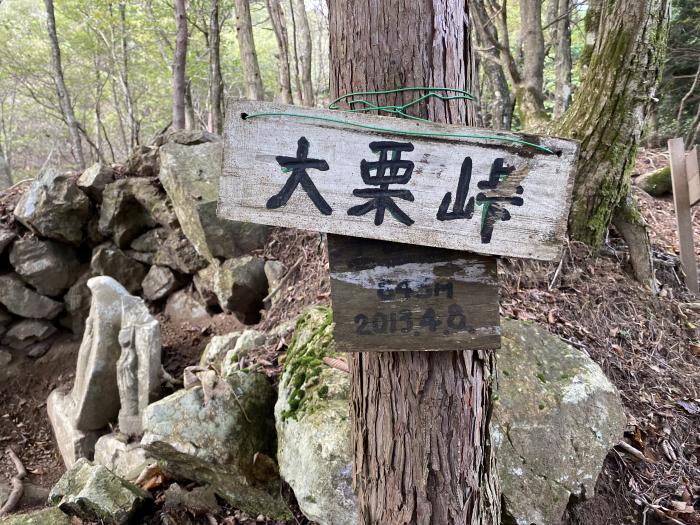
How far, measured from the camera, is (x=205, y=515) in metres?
2.90

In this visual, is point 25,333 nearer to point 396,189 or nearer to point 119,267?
point 119,267

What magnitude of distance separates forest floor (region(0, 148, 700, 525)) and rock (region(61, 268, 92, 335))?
2.22 m

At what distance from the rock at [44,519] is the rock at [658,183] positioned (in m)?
8.46

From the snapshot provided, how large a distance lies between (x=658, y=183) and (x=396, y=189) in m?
7.54

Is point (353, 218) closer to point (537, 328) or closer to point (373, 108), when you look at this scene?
point (373, 108)

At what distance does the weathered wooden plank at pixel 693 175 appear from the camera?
425 centimetres

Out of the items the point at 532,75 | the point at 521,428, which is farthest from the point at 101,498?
the point at 532,75

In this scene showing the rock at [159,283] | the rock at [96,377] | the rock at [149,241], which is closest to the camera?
the rock at [96,377]

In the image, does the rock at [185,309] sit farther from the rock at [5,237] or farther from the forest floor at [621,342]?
the rock at [5,237]

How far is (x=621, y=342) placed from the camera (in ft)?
11.8

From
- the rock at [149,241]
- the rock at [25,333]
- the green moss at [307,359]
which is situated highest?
the rock at [149,241]

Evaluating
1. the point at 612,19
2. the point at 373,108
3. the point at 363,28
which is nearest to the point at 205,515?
the point at 373,108

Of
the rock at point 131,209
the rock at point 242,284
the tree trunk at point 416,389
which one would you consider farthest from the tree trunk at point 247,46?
the tree trunk at point 416,389

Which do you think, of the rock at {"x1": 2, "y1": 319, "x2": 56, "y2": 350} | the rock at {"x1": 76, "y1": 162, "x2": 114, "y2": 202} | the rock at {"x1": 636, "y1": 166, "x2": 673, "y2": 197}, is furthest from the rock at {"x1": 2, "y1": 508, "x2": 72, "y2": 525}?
the rock at {"x1": 636, "y1": 166, "x2": 673, "y2": 197}
